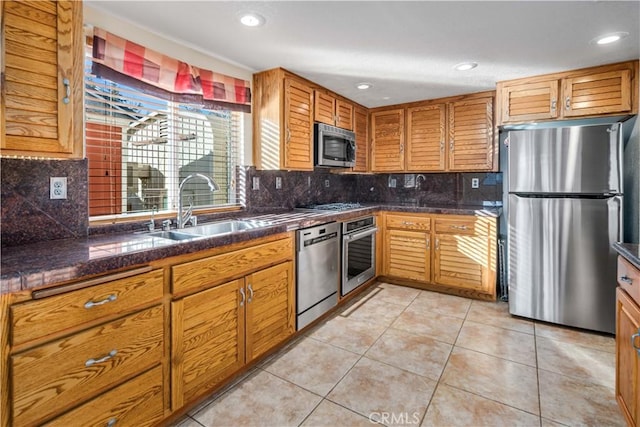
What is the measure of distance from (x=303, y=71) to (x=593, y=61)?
2329mm

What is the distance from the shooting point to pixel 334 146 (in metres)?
3.40

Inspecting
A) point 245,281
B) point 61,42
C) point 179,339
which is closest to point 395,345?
point 245,281

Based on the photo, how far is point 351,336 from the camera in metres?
2.57

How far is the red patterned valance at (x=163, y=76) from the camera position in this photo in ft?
6.17

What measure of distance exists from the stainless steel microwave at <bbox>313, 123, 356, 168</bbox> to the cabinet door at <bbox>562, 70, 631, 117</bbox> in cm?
197

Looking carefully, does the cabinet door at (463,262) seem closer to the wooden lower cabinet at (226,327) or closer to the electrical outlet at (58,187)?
the wooden lower cabinet at (226,327)

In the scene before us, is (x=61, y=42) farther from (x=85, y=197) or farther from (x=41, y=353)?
(x=41, y=353)

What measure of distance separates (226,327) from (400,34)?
6.98ft

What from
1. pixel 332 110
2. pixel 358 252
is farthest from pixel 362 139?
pixel 358 252

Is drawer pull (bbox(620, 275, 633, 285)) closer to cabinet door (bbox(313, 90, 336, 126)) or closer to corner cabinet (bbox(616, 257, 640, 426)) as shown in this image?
corner cabinet (bbox(616, 257, 640, 426))

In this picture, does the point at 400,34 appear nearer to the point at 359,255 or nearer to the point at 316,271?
the point at 316,271

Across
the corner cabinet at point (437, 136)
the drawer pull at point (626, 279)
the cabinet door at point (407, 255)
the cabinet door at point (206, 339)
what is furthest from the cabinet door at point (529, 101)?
the cabinet door at point (206, 339)

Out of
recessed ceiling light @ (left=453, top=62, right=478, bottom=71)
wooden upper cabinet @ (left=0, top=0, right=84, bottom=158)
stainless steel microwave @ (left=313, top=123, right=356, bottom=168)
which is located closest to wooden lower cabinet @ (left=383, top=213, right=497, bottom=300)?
stainless steel microwave @ (left=313, top=123, right=356, bottom=168)

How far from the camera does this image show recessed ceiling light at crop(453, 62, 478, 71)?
8.74 feet
